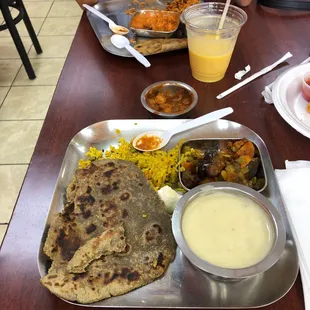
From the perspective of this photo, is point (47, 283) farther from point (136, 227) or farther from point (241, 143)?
point (241, 143)

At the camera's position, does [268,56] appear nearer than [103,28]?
Yes

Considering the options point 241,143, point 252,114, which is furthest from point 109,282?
point 252,114

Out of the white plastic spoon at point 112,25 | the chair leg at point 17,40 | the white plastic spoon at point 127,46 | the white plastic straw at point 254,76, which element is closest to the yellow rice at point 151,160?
the white plastic straw at point 254,76

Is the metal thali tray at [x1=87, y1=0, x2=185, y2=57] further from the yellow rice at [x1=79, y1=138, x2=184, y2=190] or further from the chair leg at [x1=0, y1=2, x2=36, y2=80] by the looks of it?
the chair leg at [x1=0, y1=2, x2=36, y2=80]

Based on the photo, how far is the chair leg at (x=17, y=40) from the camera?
2.85 meters

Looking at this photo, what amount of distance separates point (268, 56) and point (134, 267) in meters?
1.26

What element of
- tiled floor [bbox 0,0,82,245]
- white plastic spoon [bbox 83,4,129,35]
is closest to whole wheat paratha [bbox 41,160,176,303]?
white plastic spoon [bbox 83,4,129,35]

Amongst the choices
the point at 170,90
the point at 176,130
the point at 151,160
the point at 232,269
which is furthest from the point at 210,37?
the point at 232,269

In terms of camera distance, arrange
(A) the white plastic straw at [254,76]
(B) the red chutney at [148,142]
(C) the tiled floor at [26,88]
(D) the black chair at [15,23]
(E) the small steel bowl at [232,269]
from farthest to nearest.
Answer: (D) the black chair at [15,23]
(C) the tiled floor at [26,88]
(A) the white plastic straw at [254,76]
(B) the red chutney at [148,142]
(E) the small steel bowl at [232,269]

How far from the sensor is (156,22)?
1748mm

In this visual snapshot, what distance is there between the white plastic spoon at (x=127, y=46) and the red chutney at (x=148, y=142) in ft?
1.52

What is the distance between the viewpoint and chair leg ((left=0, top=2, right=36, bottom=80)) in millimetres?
2846

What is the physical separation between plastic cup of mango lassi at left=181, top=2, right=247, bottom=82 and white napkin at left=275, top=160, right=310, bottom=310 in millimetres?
532

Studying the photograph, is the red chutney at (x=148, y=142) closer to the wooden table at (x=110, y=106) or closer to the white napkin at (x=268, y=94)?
the wooden table at (x=110, y=106)
